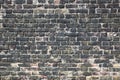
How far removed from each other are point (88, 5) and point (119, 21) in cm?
61

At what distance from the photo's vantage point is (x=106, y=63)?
5555 mm

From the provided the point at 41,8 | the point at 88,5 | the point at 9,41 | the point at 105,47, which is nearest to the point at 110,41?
the point at 105,47

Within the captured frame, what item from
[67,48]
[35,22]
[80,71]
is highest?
[35,22]

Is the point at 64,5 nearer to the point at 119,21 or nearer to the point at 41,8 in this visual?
the point at 41,8

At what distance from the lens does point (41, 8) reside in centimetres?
559

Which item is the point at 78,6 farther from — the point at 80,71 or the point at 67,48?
the point at 80,71

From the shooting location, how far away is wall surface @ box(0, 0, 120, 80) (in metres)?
5.55

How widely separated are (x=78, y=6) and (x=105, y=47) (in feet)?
2.83

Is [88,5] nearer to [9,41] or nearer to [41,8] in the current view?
[41,8]

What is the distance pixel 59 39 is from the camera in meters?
5.60

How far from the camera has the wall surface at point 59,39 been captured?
18.2 feet

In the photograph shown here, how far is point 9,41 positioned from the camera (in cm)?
564

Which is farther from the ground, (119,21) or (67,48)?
(119,21)

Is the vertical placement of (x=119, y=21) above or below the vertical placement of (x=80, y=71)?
above
